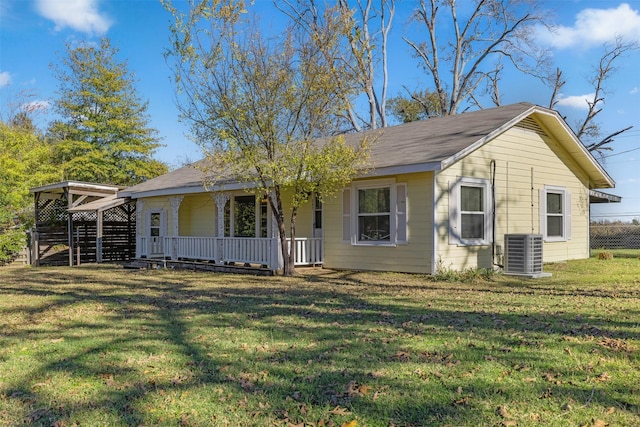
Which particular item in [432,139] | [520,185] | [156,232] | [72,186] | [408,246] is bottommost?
[408,246]

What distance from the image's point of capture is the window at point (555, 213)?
14.6 metres

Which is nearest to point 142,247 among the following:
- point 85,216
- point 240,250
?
point 85,216

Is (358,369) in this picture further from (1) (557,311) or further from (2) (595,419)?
(1) (557,311)

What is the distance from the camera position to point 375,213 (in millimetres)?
12516

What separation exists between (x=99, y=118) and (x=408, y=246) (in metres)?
24.7

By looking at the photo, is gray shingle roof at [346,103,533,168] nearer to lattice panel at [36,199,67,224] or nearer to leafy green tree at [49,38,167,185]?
lattice panel at [36,199,67,224]

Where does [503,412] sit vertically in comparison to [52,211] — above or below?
below

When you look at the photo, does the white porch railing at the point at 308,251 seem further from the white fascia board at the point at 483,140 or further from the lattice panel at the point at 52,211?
the lattice panel at the point at 52,211

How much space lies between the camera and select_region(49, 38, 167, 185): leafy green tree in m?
29.7

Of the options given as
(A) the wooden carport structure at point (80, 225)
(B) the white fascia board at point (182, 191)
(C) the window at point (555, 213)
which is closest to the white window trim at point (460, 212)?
(C) the window at point (555, 213)

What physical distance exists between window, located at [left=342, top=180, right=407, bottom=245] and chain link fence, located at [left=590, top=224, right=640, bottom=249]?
55.2 ft

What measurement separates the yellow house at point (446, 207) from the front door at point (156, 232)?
0.05m

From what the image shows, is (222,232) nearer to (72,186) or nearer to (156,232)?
(156,232)

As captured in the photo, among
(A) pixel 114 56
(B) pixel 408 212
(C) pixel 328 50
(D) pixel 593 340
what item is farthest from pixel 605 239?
(A) pixel 114 56
